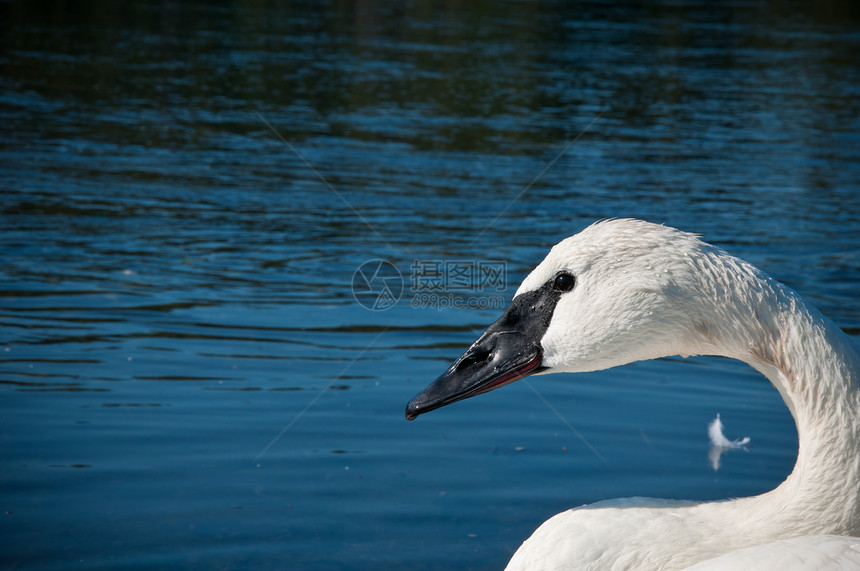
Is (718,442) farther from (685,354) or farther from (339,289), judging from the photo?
(339,289)

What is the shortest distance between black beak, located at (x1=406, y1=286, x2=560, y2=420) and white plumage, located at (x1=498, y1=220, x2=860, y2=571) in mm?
42

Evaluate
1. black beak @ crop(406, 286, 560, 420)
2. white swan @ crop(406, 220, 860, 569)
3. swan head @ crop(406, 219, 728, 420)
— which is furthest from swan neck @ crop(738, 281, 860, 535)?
black beak @ crop(406, 286, 560, 420)

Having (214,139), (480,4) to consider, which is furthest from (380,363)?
(480,4)

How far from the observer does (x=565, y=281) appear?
9.80 ft

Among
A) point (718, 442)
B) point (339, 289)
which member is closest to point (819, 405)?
point (718, 442)

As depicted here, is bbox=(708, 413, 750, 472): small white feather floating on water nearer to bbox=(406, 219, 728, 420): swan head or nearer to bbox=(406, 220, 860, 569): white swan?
bbox=(406, 220, 860, 569): white swan

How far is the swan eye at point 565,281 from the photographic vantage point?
2979 millimetres

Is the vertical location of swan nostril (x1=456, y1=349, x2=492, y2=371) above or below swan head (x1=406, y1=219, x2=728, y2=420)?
below

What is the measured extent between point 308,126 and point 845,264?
9007mm

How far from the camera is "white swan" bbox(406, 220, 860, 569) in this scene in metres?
2.69

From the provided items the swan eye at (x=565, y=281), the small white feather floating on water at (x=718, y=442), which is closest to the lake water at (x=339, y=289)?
the small white feather floating on water at (x=718, y=442)

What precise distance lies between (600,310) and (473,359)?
0.48 metres

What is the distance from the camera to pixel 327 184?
11.5 m

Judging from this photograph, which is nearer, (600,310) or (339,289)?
(600,310)
